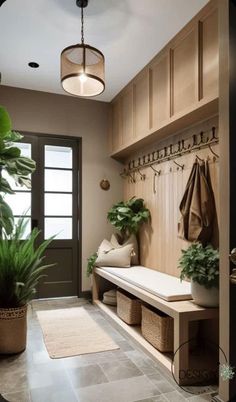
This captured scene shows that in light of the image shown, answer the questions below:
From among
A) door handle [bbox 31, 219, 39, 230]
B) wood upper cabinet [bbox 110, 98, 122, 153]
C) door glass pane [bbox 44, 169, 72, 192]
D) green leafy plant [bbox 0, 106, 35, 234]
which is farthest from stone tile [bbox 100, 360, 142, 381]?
wood upper cabinet [bbox 110, 98, 122, 153]

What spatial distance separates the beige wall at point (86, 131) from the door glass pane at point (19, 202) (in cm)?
79

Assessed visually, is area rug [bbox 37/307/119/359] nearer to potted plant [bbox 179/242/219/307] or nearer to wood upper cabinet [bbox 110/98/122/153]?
potted plant [bbox 179/242/219/307]

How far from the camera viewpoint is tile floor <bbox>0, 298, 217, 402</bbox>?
198 cm

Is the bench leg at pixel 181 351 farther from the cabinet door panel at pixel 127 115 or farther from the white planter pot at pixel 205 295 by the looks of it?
the cabinet door panel at pixel 127 115

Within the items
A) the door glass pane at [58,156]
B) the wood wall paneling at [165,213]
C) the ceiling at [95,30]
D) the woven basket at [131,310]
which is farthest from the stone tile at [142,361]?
the ceiling at [95,30]

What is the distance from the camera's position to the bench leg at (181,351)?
2121 millimetres

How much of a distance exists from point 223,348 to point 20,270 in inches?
67.3

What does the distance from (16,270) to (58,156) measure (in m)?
2.18

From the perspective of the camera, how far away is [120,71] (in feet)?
11.7

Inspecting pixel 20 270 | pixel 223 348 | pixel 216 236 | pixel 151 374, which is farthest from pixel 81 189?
pixel 223 348

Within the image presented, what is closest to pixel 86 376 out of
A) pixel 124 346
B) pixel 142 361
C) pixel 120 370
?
pixel 120 370

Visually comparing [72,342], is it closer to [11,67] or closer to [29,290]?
[29,290]

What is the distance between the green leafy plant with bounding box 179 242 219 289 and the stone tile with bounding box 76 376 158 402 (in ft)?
2.66

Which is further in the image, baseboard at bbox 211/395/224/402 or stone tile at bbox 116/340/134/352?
stone tile at bbox 116/340/134/352
